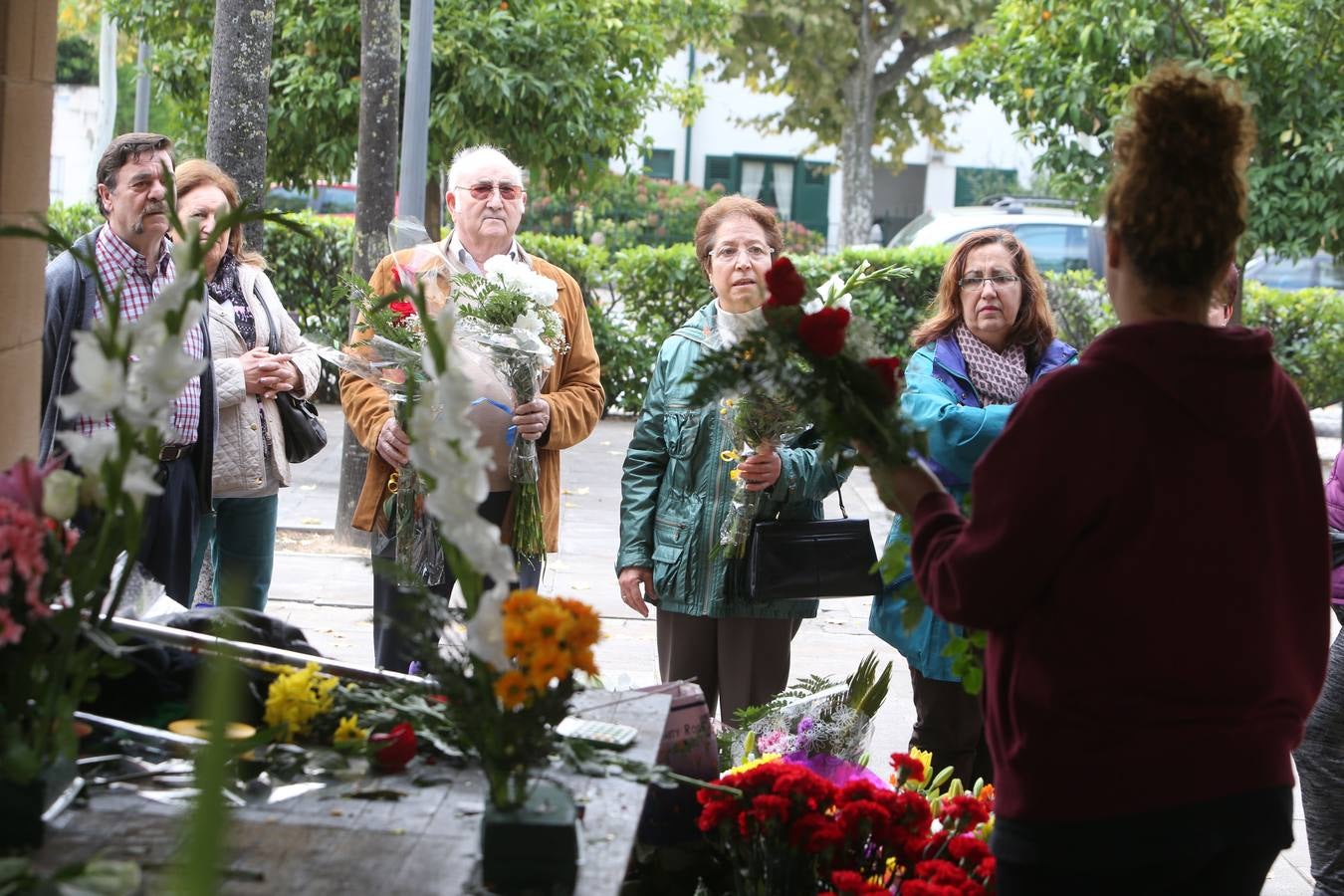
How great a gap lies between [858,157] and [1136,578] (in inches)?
932

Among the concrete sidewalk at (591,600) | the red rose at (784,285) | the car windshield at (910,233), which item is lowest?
the concrete sidewalk at (591,600)

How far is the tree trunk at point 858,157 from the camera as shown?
82.0 feet

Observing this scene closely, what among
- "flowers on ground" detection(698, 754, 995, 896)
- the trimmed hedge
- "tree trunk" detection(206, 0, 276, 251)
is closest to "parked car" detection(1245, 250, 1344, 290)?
the trimmed hedge

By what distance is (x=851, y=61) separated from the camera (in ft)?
81.7

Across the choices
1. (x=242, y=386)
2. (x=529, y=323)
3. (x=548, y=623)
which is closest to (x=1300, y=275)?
(x=529, y=323)

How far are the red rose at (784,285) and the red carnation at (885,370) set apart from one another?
0.53 ft

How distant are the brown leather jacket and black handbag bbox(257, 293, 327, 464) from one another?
0.47 feet

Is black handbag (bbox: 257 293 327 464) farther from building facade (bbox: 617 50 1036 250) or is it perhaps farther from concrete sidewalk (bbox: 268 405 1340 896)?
building facade (bbox: 617 50 1036 250)

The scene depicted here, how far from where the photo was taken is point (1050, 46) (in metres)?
10.7

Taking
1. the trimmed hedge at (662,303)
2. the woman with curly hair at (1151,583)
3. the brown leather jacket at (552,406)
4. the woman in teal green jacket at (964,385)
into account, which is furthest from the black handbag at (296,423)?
the trimmed hedge at (662,303)

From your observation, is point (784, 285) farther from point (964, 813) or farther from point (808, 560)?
point (808, 560)

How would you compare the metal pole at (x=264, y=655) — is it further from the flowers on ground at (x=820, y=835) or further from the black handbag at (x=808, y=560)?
the black handbag at (x=808, y=560)

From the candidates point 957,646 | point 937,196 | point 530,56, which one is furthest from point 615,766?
point 937,196

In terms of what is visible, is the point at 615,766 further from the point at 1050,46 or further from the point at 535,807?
the point at 1050,46
